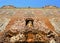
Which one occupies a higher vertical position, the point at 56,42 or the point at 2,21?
the point at 2,21

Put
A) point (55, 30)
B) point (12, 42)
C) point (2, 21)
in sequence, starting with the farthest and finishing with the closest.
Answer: point (2, 21)
point (55, 30)
point (12, 42)

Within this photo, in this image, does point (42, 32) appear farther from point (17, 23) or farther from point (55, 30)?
point (17, 23)

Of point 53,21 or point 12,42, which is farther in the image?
point 53,21

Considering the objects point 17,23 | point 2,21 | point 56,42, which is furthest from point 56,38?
point 2,21

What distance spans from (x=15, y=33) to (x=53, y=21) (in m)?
1.99

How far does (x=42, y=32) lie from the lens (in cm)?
494

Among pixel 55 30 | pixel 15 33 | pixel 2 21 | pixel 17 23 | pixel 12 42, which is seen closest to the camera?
pixel 12 42

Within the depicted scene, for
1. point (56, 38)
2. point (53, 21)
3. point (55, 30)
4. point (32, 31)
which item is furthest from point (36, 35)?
point (53, 21)

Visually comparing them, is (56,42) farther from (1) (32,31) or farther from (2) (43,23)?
(2) (43,23)

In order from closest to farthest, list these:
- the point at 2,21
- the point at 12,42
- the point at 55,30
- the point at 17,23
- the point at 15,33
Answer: the point at 12,42, the point at 15,33, the point at 55,30, the point at 17,23, the point at 2,21

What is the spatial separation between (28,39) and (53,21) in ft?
6.87

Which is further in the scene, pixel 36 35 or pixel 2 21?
pixel 2 21

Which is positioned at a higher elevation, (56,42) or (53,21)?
(53,21)

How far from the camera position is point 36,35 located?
472 cm
